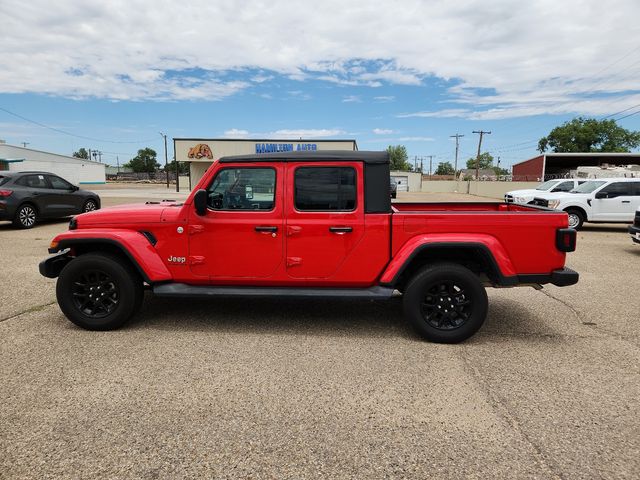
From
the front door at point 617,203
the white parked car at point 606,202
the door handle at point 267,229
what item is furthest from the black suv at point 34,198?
the front door at point 617,203

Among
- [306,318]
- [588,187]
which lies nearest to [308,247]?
[306,318]

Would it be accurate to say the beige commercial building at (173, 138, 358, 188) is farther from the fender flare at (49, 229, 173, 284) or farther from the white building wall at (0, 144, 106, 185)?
the fender flare at (49, 229, 173, 284)

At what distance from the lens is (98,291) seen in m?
4.52

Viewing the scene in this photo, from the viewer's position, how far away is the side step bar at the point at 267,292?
14.0 feet

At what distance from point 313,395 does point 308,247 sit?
1.49m

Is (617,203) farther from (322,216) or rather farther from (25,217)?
(25,217)

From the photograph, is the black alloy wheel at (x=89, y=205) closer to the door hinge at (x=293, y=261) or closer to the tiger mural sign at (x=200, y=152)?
the door hinge at (x=293, y=261)

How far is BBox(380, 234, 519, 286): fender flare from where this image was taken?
13.5 feet

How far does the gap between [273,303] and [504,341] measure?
2657 millimetres

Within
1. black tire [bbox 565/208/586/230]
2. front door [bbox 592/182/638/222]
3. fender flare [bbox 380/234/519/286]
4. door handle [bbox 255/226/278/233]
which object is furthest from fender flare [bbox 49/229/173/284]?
front door [bbox 592/182/638/222]

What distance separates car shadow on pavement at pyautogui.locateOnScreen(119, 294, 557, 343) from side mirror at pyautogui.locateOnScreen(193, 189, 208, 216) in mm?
1120

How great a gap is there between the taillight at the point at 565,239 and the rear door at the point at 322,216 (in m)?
1.82

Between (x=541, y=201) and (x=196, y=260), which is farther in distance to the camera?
(x=541, y=201)

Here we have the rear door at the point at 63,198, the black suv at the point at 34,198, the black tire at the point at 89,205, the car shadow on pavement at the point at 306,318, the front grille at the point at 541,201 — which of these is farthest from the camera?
the black tire at the point at 89,205
